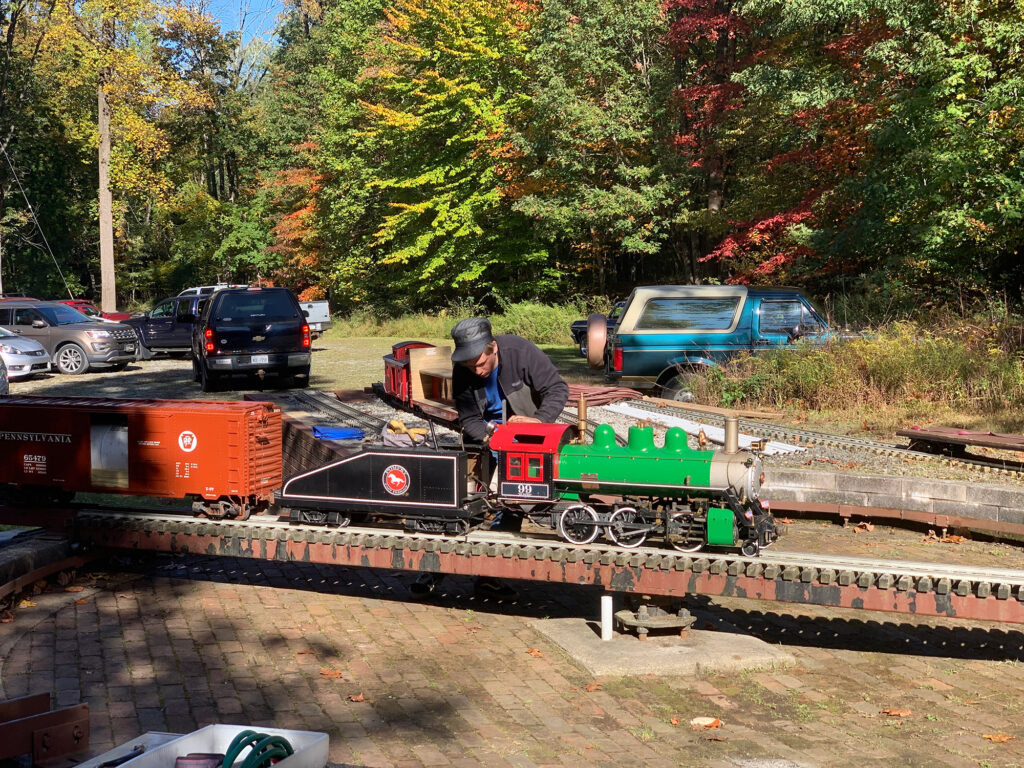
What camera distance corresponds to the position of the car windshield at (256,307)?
67.4ft

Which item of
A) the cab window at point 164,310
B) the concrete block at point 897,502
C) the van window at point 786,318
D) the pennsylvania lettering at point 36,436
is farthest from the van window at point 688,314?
the cab window at point 164,310

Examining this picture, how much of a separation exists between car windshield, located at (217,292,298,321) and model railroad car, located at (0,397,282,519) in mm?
10963

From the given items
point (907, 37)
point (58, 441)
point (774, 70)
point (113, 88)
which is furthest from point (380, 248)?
point (58, 441)

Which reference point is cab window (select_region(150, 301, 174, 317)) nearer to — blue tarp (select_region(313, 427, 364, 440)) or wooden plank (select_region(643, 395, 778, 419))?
wooden plank (select_region(643, 395, 778, 419))

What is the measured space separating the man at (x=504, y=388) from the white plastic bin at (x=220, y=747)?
172 inches

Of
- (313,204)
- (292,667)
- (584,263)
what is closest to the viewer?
(292,667)

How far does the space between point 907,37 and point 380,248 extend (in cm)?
3214

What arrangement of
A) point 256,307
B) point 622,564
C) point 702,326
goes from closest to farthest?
point 622,564, point 702,326, point 256,307

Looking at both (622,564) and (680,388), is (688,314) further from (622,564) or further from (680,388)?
(622,564)

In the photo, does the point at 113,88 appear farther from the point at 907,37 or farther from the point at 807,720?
the point at 807,720

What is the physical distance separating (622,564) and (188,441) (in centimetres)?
409

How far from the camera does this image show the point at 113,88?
42.5m

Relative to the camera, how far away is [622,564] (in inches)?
292

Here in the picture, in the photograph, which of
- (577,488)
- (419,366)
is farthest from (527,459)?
(419,366)
